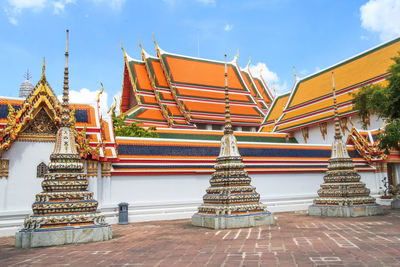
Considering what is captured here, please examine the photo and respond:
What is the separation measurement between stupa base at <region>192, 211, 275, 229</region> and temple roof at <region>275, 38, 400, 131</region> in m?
16.6

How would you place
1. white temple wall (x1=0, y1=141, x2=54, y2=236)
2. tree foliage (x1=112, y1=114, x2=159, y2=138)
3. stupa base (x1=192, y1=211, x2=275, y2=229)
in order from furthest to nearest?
tree foliage (x1=112, y1=114, x2=159, y2=138), white temple wall (x1=0, y1=141, x2=54, y2=236), stupa base (x1=192, y1=211, x2=275, y2=229)

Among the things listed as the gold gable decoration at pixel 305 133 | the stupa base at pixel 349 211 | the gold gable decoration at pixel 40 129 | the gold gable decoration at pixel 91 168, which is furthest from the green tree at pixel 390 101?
the gold gable decoration at pixel 305 133

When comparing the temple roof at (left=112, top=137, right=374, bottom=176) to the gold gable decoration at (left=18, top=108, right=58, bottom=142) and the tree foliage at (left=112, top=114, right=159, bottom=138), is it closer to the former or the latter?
the gold gable decoration at (left=18, top=108, right=58, bottom=142)

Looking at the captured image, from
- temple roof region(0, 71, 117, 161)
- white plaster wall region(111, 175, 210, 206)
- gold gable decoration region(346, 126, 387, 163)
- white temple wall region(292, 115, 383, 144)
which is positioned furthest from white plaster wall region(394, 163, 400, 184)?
temple roof region(0, 71, 117, 161)

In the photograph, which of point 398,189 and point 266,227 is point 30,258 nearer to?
point 266,227

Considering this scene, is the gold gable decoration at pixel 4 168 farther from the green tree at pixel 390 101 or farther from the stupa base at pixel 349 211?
the green tree at pixel 390 101

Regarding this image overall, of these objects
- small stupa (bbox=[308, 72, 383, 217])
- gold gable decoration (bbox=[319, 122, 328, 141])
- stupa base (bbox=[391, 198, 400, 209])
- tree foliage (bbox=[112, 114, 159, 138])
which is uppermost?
gold gable decoration (bbox=[319, 122, 328, 141])

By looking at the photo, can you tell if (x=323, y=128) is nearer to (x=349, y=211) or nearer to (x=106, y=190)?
(x=349, y=211)

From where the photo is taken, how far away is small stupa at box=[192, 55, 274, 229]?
8.71m

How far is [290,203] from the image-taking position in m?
16.0

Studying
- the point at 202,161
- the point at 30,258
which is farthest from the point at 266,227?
the point at 202,161

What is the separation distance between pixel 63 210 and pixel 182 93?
2051 centimetres

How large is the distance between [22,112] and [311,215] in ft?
30.4

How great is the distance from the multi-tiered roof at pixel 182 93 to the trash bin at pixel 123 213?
12726mm
